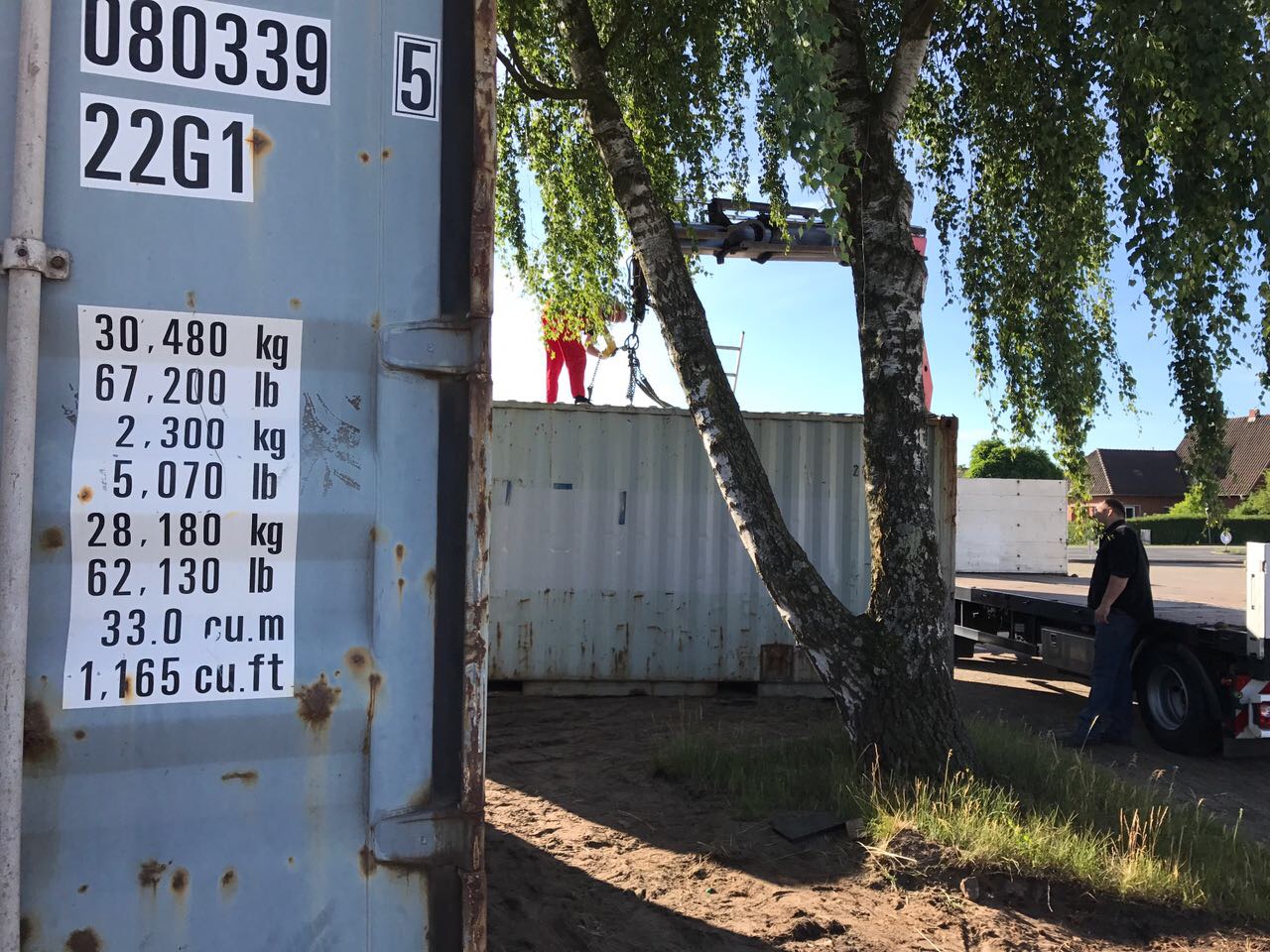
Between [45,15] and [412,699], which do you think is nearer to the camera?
[45,15]

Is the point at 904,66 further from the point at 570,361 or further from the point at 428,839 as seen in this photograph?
the point at 428,839

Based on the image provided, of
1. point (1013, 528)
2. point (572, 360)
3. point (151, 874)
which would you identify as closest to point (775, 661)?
point (572, 360)

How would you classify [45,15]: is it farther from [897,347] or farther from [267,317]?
[897,347]

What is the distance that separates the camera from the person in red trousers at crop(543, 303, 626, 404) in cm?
881

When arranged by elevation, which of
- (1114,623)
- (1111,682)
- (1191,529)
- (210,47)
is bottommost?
(1111,682)

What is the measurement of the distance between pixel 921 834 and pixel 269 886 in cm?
354

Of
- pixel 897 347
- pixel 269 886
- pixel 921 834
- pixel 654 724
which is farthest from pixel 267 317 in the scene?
pixel 654 724

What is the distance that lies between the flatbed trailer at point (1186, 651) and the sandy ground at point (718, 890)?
1.91 feet

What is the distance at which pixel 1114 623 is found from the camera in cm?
718

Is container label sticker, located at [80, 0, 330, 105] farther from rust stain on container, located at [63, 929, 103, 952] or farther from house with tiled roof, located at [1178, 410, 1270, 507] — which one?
Result: house with tiled roof, located at [1178, 410, 1270, 507]

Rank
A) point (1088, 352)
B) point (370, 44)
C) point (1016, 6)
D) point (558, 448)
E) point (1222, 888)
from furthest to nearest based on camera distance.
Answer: point (558, 448) → point (1088, 352) → point (1016, 6) → point (1222, 888) → point (370, 44)

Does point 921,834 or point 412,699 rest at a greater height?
point 412,699

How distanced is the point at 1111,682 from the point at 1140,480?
204 feet

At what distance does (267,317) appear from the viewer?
66.1 inches
